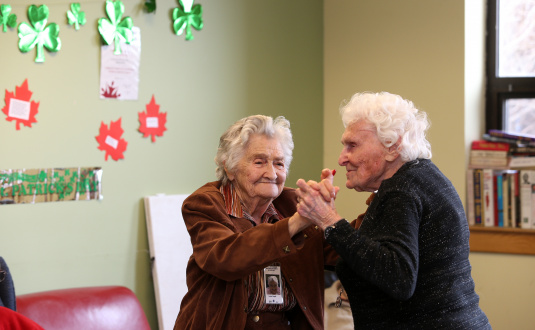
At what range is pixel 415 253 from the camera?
1.67 metres

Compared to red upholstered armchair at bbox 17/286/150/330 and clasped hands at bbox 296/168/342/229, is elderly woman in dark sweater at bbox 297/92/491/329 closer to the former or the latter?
clasped hands at bbox 296/168/342/229

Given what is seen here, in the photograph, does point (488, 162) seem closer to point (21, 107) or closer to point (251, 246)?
point (251, 246)

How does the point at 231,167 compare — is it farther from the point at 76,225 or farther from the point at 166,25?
the point at 166,25

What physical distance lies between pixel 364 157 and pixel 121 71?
6.38 feet

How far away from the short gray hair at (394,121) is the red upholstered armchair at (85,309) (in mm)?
1679

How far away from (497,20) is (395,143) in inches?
98.2

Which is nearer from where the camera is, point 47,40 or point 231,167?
point 231,167

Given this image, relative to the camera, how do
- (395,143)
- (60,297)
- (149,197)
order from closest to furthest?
(395,143)
(60,297)
(149,197)

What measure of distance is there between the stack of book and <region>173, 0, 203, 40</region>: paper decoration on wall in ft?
5.90

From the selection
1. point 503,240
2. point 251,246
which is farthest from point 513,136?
point 251,246

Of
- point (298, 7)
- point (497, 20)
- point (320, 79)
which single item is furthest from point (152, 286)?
point (497, 20)

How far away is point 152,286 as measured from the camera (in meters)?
3.58

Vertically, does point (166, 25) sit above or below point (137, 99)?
above

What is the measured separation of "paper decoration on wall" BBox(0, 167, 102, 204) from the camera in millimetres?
3141
